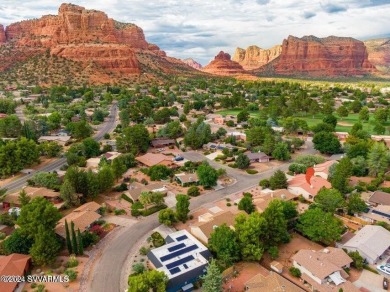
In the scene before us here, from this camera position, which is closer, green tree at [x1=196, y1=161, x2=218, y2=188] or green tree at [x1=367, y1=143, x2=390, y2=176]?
green tree at [x1=196, y1=161, x2=218, y2=188]

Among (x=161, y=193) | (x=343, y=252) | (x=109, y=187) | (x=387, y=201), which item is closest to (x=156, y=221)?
(x=161, y=193)

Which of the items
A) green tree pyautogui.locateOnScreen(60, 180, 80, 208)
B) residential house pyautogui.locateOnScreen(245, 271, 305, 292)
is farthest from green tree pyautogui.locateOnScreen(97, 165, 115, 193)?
residential house pyautogui.locateOnScreen(245, 271, 305, 292)

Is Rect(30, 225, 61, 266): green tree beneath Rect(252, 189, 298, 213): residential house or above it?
above

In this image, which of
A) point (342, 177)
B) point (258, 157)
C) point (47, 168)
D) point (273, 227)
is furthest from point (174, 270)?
point (47, 168)

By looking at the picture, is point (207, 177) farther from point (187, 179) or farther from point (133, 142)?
point (133, 142)

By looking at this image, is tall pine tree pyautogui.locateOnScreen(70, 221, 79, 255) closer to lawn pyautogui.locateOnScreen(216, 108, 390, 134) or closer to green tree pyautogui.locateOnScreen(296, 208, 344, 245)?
green tree pyautogui.locateOnScreen(296, 208, 344, 245)

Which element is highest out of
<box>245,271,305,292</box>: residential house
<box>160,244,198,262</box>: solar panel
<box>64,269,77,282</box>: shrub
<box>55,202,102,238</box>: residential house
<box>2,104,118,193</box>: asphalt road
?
<box>2,104,118,193</box>: asphalt road

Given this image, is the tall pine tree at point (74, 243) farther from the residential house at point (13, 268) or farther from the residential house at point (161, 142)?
the residential house at point (161, 142)
